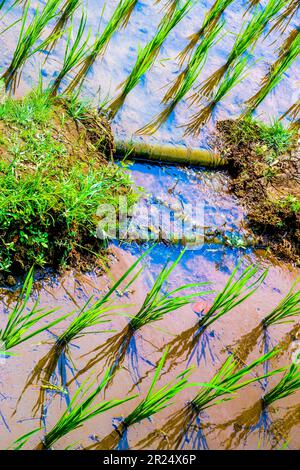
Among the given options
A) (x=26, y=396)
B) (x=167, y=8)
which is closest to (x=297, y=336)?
(x=26, y=396)

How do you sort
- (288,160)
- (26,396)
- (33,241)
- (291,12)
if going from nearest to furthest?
(26,396), (33,241), (288,160), (291,12)

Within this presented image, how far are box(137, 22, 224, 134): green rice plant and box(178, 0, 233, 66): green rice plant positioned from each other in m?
0.18

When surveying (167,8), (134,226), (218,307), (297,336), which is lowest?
(297,336)

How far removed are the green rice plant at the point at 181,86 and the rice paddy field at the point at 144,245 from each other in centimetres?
1

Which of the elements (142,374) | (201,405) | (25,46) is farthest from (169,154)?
(201,405)

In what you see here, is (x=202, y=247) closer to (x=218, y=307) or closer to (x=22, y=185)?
(x=218, y=307)

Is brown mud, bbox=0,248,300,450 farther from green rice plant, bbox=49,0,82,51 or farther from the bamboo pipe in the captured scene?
green rice plant, bbox=49,0,82,51

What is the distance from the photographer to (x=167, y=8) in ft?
12.2

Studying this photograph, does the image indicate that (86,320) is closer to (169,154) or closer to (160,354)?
(160,354)

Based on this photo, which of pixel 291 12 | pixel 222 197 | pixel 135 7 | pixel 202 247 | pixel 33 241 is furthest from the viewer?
pixel 291 12

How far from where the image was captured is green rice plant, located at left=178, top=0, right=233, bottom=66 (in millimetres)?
3584

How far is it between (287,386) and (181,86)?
197cm

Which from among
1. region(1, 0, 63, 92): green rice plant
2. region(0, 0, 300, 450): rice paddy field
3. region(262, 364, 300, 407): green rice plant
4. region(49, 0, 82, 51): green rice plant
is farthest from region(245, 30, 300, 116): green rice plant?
region(262, 364, 300, 407): green rice plant

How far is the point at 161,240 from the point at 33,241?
691 millimetres
